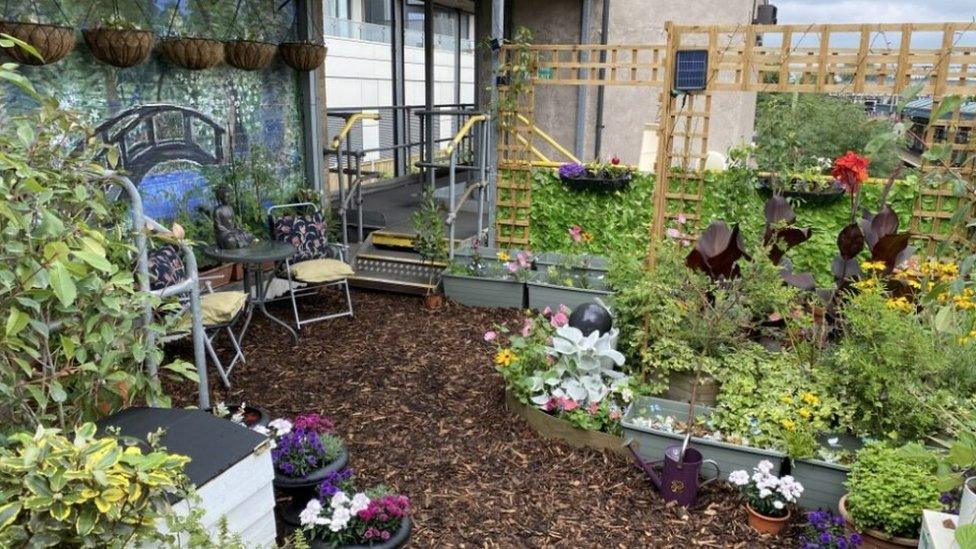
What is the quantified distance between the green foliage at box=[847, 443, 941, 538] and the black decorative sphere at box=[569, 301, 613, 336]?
5.44 feet

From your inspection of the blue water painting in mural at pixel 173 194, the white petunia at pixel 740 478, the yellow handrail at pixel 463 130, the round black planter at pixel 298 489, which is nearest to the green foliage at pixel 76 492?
the round black planter at pixel 298 489

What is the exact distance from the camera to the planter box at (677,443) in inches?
124

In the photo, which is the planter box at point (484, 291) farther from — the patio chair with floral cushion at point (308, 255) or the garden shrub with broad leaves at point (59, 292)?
the garden shrub with broad leaves at point (59, 292)

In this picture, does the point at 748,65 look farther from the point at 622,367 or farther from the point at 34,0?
the point at 34,0

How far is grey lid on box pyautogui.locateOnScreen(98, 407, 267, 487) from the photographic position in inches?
84.0

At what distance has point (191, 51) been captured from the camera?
491cm

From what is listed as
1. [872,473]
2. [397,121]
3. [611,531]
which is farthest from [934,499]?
[397,121]

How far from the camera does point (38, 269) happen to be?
1895 mm

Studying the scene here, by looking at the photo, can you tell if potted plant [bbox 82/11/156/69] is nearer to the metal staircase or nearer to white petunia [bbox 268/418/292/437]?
the metal staircase

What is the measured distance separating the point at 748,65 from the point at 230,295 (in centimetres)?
362

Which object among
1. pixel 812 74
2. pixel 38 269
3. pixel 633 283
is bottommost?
pixel 633 283

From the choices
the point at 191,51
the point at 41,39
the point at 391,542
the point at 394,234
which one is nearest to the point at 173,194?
the point at 191,51

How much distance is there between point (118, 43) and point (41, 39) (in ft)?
1.71

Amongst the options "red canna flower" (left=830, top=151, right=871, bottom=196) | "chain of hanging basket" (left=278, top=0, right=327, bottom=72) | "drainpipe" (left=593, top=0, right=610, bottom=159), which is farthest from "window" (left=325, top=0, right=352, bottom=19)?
"red canna flower" (left=830, top=151, right=871, bottom=196)
